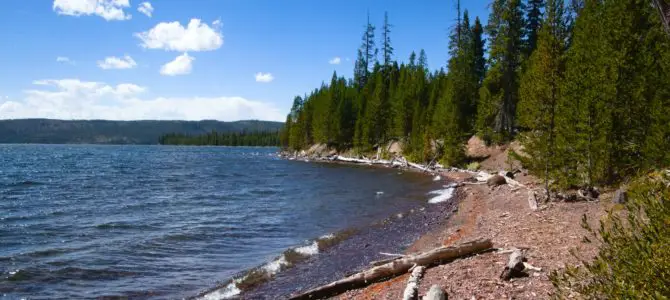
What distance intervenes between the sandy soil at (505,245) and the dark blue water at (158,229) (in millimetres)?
5705

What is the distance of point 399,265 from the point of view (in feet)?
38.6

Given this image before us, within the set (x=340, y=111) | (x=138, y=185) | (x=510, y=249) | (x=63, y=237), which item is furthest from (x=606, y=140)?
(x=340, y=111)

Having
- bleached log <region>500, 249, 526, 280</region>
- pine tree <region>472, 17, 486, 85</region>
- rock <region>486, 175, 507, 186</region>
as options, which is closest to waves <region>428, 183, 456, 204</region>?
rock <region>486, 175, 507, 186</region>

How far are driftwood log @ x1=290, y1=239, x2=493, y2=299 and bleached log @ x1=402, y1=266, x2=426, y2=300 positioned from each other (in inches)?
28.2

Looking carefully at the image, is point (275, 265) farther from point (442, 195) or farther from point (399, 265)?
point (442, 195)

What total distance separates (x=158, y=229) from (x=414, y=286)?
16.6 m

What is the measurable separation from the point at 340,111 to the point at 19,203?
64.1m

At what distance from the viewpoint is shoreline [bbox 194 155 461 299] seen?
1302 centimetres

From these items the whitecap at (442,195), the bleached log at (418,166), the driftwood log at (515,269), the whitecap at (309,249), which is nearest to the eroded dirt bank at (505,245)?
the driftwood log at (515,269)

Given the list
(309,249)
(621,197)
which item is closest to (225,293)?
(309,249)

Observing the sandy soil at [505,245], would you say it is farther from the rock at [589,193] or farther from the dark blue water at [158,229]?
the dark blue water at [158,229]

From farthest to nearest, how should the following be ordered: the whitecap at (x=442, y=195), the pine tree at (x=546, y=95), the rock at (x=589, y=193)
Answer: the whitecap at (x=442, y=195) < the pine tree at (x=546, y=95) < the rock at (x=589, y=193)

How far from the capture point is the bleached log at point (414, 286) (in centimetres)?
887

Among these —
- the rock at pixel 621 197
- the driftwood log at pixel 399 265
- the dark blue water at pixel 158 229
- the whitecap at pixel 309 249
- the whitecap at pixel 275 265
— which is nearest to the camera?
the driftwood log at pixel 399 265
